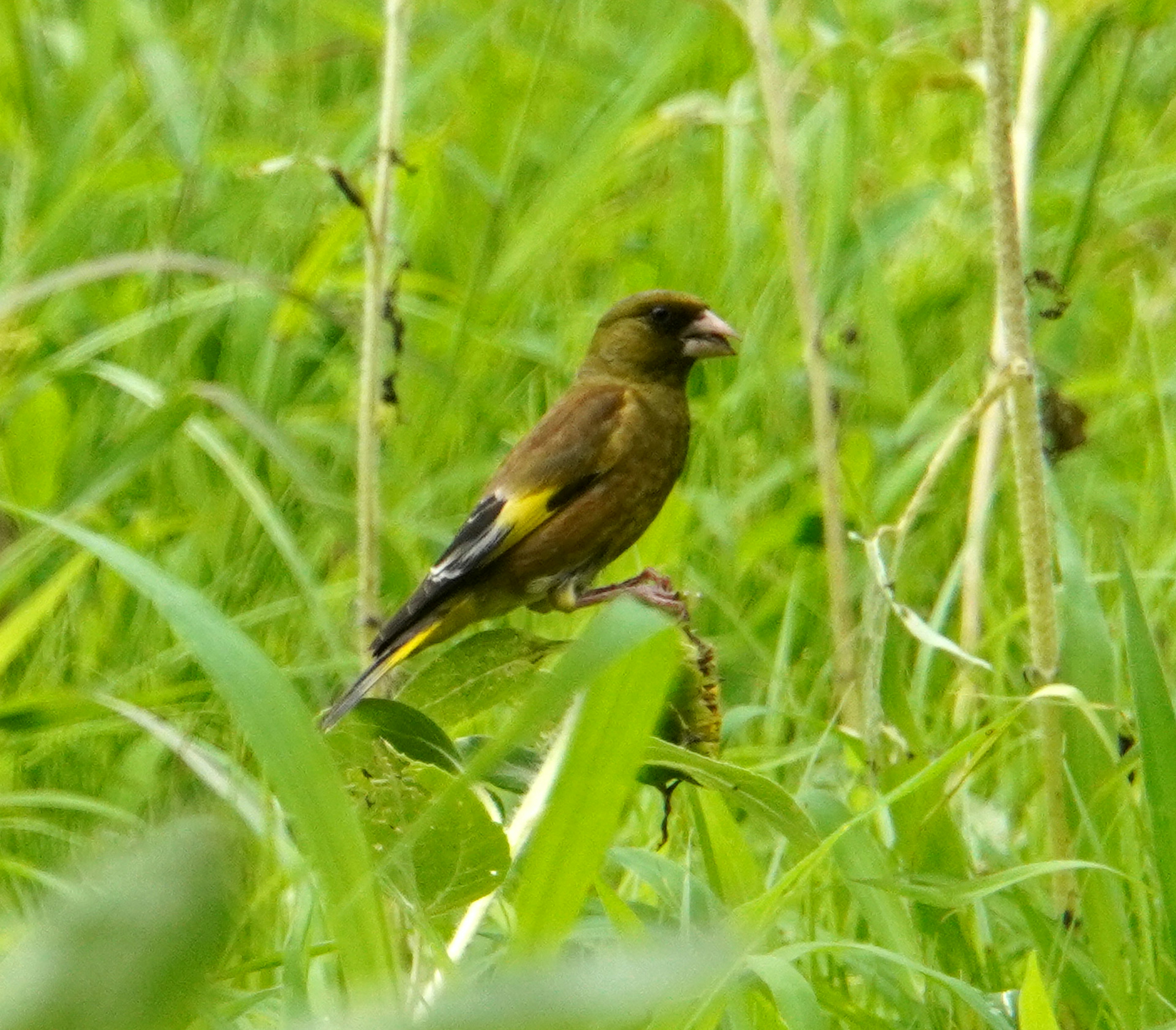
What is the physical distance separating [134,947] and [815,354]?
2.91m

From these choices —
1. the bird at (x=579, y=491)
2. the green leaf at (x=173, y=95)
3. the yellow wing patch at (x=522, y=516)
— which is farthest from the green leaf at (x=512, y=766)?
the green leaf at (x=173, y=95)

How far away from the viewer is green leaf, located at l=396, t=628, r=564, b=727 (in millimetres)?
2107

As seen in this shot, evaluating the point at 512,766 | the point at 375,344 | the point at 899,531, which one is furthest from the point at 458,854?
the point at 375,344

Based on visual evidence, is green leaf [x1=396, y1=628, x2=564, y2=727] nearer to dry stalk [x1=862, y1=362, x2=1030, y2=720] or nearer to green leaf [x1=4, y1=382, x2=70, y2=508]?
dry stalk [x1=862, y1=362, x2=1030, y2=720]

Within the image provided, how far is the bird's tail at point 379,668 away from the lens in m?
2.43

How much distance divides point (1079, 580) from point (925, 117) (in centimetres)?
318

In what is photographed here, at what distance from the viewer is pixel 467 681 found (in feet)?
6.97

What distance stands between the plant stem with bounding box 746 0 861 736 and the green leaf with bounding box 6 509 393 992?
5.53 feet

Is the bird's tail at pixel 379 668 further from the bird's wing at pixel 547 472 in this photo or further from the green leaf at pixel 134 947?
the green leaf at pixel 134 947

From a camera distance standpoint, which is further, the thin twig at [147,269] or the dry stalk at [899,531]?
the thin twig at [147,269]

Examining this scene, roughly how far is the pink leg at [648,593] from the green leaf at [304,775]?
731 millimetres

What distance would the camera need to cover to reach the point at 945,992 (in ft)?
7.29

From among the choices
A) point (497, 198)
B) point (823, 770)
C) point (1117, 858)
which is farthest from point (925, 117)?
point (1117, 858)

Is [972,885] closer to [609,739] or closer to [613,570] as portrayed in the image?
[609,739]
